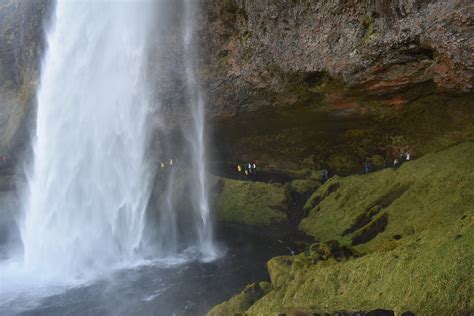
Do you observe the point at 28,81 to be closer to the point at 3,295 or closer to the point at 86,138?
the point at 86,138

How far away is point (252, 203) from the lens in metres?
35.2

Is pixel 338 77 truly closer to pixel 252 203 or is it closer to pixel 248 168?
pixel 252 203

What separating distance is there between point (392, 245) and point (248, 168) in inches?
815

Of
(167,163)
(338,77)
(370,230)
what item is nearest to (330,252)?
(370,230)

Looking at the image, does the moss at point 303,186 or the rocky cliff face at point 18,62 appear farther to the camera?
the rocky cliff face at point 18,62

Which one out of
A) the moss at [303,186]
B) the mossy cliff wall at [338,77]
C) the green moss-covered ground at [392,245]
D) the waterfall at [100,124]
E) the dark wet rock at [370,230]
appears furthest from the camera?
the moss at [303,186]

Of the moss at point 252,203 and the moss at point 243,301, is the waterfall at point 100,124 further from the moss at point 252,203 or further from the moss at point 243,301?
the moss at point 243,301

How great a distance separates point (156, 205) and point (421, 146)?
2390 cm

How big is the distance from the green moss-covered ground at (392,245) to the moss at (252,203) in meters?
2.72

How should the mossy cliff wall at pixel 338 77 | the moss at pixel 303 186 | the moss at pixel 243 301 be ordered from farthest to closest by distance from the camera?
the moss at pixel 303 186, the mossy cliff wall at pixel 338 77, the moss at pixel 243 301

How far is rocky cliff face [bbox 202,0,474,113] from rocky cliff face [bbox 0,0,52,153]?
2378 centimetres

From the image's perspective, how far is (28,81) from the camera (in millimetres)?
48281

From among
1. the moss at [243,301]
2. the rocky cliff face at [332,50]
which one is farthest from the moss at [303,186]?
the moss at [243,301]

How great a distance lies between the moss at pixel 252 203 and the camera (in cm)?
3334
